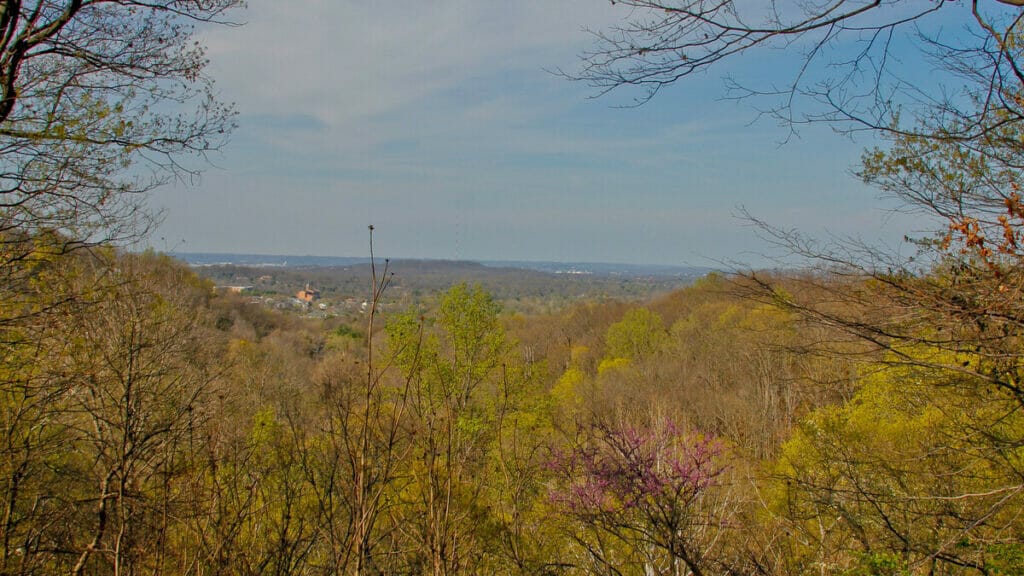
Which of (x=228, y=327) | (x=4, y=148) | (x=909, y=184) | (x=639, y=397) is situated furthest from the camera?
(x=228, y=327)

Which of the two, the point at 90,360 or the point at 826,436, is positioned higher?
the point at 90,360

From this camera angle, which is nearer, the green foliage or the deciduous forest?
the deciduous forest

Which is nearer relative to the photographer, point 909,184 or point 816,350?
point 816,350

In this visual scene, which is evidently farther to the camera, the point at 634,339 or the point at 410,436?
the point at 634,339

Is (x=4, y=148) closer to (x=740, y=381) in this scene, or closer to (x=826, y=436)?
(x=826, y=436)

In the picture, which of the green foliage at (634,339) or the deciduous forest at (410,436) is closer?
the deciduous forest at (410,436)

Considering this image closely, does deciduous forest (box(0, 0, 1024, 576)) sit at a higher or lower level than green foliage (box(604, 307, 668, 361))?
higher

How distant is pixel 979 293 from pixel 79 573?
4595 millimetres

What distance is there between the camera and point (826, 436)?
38.2ft

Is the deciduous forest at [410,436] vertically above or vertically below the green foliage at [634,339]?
above

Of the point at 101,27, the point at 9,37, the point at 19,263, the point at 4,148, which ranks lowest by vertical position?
the point at 19,263

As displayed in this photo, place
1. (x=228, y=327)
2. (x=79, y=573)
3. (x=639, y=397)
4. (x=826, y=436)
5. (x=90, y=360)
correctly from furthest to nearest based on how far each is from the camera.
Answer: (x=228, y=327), (x=639, y=397), (x=826, y=436), (x=90, y=360), (x=79, y=573)

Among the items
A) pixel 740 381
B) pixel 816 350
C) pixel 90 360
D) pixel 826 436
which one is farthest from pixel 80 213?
pixel 740 381

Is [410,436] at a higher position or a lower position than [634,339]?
higher
